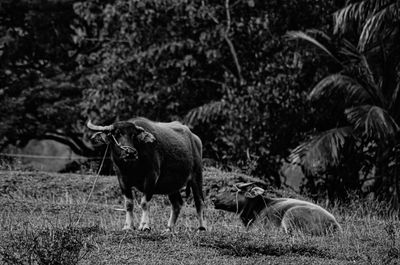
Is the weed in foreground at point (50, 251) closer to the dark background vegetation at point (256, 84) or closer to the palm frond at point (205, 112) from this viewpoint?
the dark background vegetation at point (256, 84)

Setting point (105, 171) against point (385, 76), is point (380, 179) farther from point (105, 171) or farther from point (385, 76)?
point (105, 171)

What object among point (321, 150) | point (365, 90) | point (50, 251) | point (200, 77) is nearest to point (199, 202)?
point (50, 251)

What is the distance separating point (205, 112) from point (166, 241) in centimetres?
1244

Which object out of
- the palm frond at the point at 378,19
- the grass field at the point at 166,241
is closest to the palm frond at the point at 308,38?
the palm frond at the point at 378,19

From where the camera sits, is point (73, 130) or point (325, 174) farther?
point (73, 130)

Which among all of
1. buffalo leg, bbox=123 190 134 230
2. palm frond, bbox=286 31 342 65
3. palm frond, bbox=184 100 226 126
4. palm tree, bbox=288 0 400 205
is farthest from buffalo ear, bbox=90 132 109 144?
palm frond, bbox=184 100 226 126

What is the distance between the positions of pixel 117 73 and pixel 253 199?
1103cm

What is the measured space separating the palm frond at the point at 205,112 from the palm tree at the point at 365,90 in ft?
7.99

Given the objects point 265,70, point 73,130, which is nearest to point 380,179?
point 265,70

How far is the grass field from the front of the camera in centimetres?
822

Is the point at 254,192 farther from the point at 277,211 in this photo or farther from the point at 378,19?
the point at 378,19

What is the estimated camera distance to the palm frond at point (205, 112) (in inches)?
851

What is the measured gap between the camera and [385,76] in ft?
68.3

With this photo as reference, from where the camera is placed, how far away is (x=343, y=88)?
20422mm
